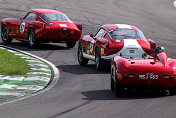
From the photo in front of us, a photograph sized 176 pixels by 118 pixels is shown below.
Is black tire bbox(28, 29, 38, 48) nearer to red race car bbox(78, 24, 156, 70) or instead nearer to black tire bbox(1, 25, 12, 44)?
black tire bbox(1, 25, 12, 44)

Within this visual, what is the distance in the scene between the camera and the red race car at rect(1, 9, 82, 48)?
19078mm

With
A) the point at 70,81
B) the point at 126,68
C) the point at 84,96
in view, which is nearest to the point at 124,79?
the point at 126,68

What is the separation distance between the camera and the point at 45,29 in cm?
1903

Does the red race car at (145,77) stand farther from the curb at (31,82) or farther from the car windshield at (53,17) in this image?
the car windshield at (53,17)

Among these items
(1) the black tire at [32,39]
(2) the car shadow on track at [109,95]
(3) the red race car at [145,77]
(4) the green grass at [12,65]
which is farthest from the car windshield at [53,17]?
(3) the red race car at [145,77]

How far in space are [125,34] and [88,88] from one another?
3.42 metres

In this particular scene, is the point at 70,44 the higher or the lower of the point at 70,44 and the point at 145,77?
the lower

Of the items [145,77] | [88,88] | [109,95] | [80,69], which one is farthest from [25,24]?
[145,77]

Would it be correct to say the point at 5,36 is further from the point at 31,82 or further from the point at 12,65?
the point at 31,82

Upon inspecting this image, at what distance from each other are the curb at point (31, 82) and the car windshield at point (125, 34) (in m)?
1.96

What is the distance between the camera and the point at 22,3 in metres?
31.5

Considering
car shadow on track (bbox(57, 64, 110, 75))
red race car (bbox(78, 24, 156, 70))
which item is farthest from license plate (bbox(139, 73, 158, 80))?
car shadow on track (bbox(57, 64, 110, 75))

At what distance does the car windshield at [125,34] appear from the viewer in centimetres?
1441

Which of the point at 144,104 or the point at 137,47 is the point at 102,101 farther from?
the point at 137,47
